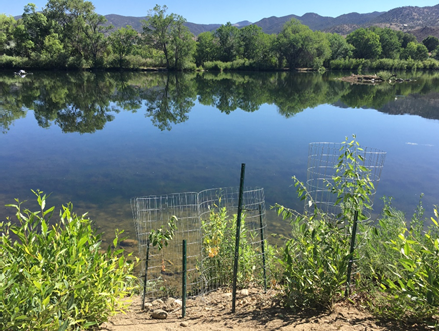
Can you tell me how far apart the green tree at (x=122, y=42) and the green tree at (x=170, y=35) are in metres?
2.82

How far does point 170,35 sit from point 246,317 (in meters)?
58.7

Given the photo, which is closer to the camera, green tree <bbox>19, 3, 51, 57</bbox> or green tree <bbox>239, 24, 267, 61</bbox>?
green tree <bbox>19, 3, 51, 57</bbox>

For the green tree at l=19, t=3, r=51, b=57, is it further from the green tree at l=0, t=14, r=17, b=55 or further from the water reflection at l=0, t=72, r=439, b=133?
the water reflection at l=0, t=72, r=439, b=133

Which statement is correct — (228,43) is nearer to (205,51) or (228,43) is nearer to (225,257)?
(205,51)

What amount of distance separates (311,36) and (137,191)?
67.4 meters

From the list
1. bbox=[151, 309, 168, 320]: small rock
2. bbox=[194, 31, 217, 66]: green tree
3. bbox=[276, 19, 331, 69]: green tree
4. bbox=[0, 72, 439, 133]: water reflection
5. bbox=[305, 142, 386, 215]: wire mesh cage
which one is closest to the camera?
bbox=[151, 309, 168, 320]: small rock

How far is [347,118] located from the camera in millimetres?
19812

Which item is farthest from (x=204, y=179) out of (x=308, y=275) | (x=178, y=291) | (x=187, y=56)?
(x=187, y=56)

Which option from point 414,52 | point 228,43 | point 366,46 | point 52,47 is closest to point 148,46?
point 52,47

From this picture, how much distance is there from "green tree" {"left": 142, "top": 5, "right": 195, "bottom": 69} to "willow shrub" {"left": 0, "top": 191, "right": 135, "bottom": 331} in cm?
5624

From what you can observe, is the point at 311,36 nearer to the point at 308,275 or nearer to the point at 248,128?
the point at 248,128

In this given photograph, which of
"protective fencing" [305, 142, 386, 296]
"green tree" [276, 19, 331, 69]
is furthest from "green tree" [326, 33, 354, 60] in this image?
"protective fencing" [305, 142, 386, 296]

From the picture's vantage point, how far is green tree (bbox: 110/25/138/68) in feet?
182

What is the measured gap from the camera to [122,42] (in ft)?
185
